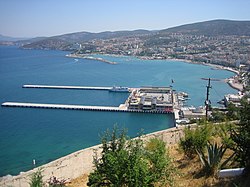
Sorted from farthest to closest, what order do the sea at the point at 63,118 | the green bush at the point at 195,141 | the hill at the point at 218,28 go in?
1. the hill at the point at 218,28
2. the sea at the point at 63,118
3. the green bush at the point at 195,141

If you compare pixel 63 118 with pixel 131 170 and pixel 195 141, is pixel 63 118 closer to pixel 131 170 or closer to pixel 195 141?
pixel 195 141

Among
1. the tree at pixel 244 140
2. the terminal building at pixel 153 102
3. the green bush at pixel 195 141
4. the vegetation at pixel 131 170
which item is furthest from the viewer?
the terminal building at pixel 153 102

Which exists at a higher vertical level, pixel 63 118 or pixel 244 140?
pixel 244 140

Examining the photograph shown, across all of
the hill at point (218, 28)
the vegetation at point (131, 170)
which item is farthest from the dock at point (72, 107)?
the hill at point (218, 28)

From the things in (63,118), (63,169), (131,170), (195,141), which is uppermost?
(131,170)

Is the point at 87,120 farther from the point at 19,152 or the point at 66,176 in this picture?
the point at 66,176

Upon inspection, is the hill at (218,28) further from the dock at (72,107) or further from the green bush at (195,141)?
the green bush at (195,141)

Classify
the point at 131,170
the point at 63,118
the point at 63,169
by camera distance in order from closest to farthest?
the point at 131,170
the point at 63,169
the point at 63,118

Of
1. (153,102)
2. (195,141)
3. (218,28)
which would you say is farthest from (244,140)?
(218,28)

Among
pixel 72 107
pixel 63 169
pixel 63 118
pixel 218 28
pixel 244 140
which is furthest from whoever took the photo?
pixel 218 28

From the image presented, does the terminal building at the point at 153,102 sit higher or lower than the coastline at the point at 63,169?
lower

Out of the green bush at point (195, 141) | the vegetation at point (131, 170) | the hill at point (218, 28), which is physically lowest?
the green bush at point (195, 141)

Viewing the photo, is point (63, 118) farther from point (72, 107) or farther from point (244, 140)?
point (244, 140)

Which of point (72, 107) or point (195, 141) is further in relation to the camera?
point (72, 107)
